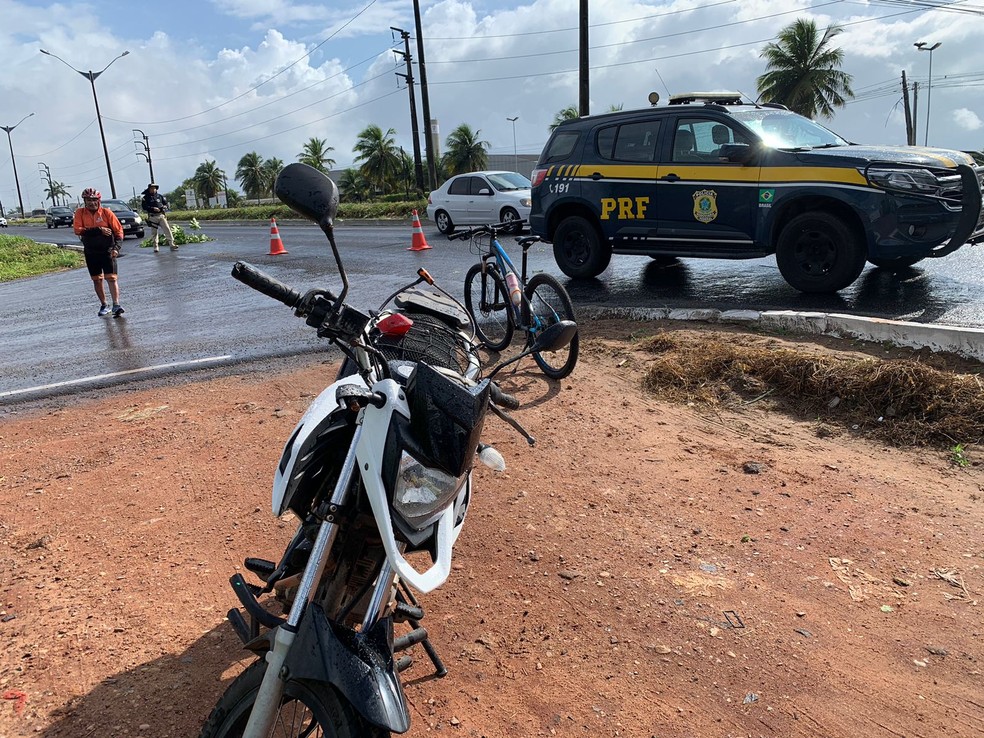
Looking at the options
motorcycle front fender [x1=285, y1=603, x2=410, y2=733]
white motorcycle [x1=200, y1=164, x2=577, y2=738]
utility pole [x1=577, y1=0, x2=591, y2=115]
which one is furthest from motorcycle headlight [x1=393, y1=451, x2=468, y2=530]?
utility pole [x1=577, y1=0, x2=591, y2=115]

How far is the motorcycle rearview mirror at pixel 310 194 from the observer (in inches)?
78.6

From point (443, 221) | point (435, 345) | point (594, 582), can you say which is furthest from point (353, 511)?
point (443, 221)

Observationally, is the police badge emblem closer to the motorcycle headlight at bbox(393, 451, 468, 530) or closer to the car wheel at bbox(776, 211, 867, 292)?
the car wheel at bbox(776, 211, 867, 292)

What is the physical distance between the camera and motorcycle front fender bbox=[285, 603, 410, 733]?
68.0 inches

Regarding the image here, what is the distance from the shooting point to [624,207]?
9195mm


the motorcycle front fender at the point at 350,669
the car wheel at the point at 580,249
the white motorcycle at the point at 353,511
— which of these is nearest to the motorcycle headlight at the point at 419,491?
the white motorcycle at the point at 353,511

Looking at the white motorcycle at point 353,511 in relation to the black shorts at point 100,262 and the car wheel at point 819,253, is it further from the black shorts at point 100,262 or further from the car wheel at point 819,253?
the black shorts at point 100,262

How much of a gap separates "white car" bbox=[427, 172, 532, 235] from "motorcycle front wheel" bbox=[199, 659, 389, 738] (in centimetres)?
1643

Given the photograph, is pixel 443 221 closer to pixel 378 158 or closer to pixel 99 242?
pixel 99 242

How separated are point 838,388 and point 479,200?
14.9 m

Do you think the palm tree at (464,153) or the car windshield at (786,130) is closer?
the car windshield at (786,130)

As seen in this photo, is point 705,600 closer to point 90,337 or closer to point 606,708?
point 606,708

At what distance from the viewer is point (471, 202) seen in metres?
19.1

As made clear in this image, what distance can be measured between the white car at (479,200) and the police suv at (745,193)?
8178 mm
